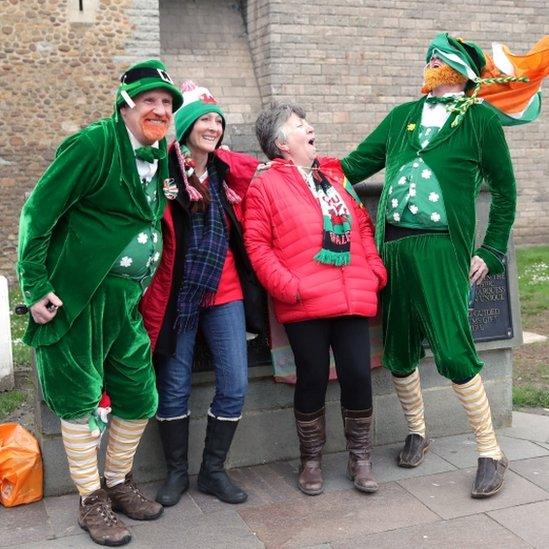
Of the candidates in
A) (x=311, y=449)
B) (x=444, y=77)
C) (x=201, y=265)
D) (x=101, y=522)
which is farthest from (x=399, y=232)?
(x=101, y=522)

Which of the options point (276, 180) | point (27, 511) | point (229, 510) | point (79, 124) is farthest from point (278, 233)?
point (79, 124)

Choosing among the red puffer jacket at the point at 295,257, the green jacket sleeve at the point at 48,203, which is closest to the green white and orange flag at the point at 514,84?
the red puffer jacket at the point at 295,257

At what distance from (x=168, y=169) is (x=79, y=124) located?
10661 millimetres

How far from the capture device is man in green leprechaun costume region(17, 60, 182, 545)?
3025mm

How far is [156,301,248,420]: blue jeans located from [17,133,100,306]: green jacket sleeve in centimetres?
76

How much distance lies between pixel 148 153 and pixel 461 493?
6.95ft

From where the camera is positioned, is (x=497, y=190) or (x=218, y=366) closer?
(x=218, y=366)

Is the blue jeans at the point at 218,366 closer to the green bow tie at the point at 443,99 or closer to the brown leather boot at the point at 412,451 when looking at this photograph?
the brown leather boot at the point at 412,451

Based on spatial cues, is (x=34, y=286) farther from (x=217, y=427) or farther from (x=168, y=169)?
(x=217, y=427)

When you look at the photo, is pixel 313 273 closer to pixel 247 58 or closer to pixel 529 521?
pixel 529 521

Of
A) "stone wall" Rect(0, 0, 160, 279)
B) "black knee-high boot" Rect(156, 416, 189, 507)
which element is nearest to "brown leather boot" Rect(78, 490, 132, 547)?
"black knee-high boot" Rect(156, 416, 189, 507)

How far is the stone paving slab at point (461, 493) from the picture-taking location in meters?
3.55

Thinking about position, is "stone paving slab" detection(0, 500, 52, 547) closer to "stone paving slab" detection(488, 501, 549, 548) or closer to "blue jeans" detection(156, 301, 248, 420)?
"blue jeans" detection(156, 301, 248, 420)

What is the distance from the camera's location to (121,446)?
3438 mm
